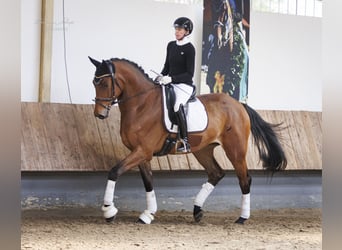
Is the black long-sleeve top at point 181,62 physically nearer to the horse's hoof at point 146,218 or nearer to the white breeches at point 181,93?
the white breeches at point 181,93

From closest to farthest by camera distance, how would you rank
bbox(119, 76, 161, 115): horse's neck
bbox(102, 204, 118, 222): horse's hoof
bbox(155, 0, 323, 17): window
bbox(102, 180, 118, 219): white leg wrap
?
bbox(102, 180, 118, 219): white leg wrap, bbox(102, 204, 118, 222): horse's hoof, bbox(119, 76, 161, 115): horse's neck, bbox(155, 0, 323, 17): window

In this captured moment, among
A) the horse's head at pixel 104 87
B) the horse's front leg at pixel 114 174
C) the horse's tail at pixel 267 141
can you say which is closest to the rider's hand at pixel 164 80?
the horse's head at pixel 104 87

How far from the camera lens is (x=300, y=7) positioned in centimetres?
Answer: 834

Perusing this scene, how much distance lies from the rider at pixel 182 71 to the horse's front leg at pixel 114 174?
20.7 inches

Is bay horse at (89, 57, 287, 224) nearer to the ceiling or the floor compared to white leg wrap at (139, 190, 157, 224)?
nearer to the ceiling

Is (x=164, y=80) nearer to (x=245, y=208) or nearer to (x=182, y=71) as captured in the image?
(x=182, y=71)

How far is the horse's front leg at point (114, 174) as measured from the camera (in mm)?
5031

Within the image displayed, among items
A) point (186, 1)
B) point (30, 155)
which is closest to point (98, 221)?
point (30, 155)

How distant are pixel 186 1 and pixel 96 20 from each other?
1.46m

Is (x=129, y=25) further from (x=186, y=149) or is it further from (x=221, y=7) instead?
(x=186, y=149)

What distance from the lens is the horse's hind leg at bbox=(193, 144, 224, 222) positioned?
18.8 feet

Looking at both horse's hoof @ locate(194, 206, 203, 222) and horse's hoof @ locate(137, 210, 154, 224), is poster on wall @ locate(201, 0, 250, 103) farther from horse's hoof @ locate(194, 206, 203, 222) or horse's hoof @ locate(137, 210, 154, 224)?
horse's hoof @ locate(137, 210, 154, 224)

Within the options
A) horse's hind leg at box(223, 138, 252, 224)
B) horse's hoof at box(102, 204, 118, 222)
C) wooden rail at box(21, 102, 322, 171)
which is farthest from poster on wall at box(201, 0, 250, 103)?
horse's hoof at box(102, 204, 118, 222)

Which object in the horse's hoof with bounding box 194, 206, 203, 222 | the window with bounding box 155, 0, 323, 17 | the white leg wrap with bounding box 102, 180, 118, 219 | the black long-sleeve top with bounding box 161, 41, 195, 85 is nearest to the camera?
the white leg wrap with bounding box 102, 180, 118, 219
